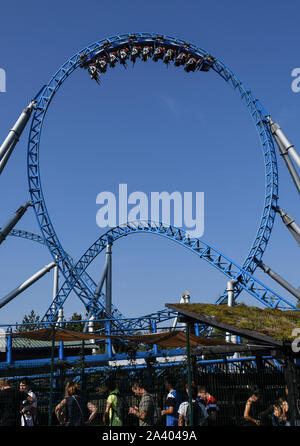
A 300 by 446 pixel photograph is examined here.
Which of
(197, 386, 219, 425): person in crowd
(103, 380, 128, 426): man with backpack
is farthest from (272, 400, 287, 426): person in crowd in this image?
(103, 380, 128, 426): man with backpack

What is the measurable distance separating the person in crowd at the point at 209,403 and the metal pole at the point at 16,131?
1254cm

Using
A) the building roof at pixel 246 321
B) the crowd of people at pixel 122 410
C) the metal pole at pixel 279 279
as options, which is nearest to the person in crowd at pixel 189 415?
the crowd of people at pixel 122 410

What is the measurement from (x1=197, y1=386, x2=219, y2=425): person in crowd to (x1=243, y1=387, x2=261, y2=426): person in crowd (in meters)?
0.54

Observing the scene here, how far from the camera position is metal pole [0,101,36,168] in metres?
16.9

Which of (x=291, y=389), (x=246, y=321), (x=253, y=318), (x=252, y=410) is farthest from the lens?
(x=253, y=318)

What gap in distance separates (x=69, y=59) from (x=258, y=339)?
1819 centimetres

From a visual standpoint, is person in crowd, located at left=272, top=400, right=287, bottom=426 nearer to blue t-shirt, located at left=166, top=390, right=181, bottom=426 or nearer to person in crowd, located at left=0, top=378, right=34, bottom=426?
blue t-shirt, located at left=166, top=390, right=181, bottom=426

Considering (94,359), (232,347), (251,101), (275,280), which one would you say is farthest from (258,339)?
(251,101)

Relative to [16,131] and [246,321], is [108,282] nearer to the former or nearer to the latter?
[16,131]

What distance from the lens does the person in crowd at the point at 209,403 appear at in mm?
6453

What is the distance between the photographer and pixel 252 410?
611cm

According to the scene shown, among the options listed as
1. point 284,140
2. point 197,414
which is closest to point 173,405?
point 197,414

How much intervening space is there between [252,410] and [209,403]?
34.2 inches

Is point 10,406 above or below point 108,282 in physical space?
below
